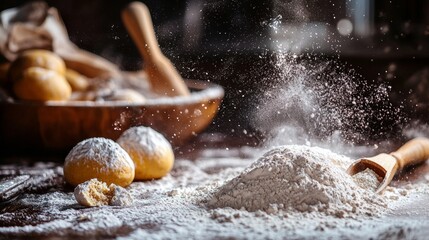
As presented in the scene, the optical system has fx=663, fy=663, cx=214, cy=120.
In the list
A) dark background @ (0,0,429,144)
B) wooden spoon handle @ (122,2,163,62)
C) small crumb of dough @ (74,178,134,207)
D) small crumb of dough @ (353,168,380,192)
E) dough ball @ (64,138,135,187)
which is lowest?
small crumb of dough @ (74,178,134,207)

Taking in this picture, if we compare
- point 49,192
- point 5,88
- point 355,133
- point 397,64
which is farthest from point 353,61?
point 49,192

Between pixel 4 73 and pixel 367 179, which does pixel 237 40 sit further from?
pixel 367 179

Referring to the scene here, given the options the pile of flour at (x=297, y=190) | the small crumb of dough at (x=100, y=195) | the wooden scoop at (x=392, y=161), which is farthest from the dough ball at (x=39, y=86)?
the wooden scoop at (x=392, y=161)

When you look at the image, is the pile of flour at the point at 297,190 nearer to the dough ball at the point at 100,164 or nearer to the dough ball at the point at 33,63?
the dough ball at the point at 100,164

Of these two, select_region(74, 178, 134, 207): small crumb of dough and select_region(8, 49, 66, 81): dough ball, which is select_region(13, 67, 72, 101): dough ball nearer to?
select_region(8, 49, 66, 81): dough ball

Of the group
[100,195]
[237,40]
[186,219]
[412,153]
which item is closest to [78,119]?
[100,195]

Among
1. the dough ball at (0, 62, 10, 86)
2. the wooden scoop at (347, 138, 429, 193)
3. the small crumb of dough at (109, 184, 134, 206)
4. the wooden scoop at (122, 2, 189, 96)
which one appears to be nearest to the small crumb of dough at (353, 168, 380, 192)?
the wooden scoop at (347, 138, 429, 193)

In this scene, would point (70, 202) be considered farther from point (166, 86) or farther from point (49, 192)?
point (166, 86)
